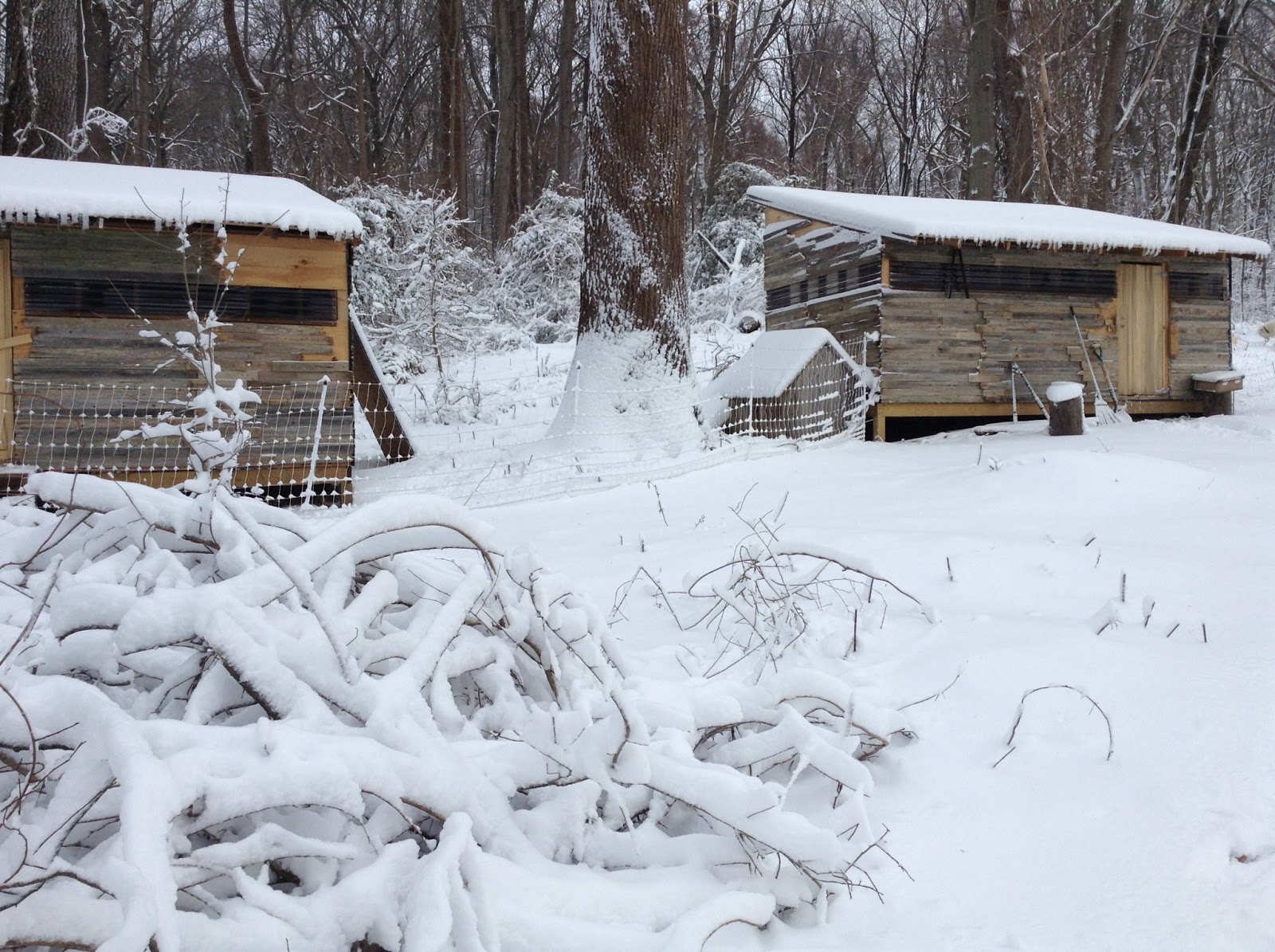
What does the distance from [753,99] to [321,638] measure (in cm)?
3148

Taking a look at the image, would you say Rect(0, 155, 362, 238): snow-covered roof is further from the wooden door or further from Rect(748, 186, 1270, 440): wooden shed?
the wooden door

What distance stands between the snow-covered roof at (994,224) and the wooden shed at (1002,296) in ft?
0.08

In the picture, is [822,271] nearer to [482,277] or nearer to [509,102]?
[482,277]

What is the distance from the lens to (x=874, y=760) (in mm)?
2598

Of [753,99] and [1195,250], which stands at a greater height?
[753,99]

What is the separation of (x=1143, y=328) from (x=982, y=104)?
7.18 m

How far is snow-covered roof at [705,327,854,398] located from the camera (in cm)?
1104

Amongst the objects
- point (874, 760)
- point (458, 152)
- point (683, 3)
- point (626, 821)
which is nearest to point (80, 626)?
point (626, 821)

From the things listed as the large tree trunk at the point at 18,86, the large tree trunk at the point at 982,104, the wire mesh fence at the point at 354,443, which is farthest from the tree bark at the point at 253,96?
the large tree trunk at the point at 982,104

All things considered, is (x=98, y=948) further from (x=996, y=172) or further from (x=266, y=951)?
(x=996, y=172)

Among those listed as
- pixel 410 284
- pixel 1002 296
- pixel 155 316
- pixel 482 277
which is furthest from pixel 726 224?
pixel 155 316

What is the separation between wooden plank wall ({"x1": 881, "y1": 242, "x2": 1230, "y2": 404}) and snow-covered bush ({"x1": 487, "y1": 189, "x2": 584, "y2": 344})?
7564 millimetres

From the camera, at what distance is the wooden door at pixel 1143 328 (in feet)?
46.4

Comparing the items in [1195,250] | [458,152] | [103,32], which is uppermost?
[103,32]
